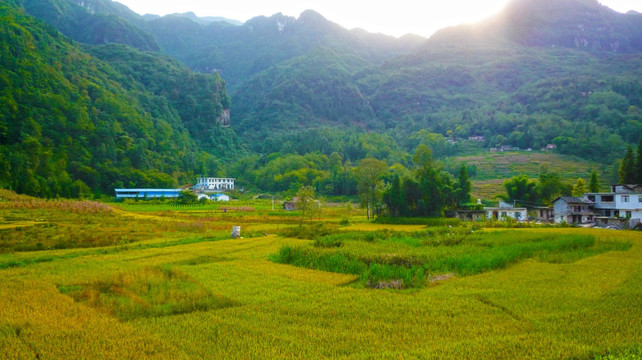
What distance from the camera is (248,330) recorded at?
1004 cm

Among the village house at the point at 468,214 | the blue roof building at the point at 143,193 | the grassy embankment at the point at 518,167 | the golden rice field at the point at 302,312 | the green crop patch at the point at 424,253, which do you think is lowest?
the golden rice field at the point at 302,312

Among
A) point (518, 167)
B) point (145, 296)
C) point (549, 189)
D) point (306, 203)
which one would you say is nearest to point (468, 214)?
point (549, 189)

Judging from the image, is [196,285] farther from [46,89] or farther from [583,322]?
[46,89]

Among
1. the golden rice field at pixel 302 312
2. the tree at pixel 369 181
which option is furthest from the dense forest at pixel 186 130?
the golden rice field at pixel 302 312

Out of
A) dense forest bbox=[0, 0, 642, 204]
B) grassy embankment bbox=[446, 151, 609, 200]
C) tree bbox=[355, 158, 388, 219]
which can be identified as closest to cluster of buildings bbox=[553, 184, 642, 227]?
dense forest bbox=[0, 0, 642, 204]

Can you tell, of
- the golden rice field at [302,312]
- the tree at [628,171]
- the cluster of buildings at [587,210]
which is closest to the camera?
the golden rice field at [302,312]

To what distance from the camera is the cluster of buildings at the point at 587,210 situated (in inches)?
1715

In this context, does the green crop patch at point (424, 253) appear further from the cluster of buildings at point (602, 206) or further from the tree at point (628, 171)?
the tree at point (628, 171)

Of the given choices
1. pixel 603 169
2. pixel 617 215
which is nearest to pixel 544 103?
pixel 603 169

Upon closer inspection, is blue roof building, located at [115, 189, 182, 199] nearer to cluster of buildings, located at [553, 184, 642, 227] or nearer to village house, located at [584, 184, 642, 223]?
cluster of buildings, located at [553, 184, 642, 227]

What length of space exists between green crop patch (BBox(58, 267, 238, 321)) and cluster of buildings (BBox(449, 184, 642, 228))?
123 feet

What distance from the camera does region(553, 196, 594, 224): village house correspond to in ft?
154

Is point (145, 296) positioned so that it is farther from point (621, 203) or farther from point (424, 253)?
point (621, 203)

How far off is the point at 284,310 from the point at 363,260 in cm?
751
